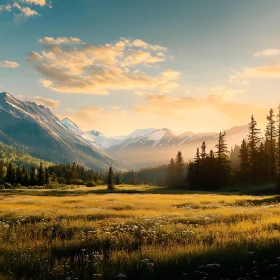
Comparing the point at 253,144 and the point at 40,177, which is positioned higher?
the point at 253,144

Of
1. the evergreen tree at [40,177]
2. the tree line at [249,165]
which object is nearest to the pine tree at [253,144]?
the tree line at [249,165]

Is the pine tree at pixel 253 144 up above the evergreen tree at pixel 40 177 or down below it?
above

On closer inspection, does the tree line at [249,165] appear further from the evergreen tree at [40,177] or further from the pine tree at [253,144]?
the evergreen tree at [40,177]

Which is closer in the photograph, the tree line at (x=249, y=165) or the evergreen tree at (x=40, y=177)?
the tree line at (x=249, y=165)

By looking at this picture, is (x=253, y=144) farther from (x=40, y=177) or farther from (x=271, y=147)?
(x=40, y=177)

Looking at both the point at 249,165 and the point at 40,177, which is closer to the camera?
the point at 249,165

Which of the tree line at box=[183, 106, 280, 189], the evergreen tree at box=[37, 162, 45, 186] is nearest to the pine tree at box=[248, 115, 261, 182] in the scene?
the tree line at box=[183, 106, 280, 189]

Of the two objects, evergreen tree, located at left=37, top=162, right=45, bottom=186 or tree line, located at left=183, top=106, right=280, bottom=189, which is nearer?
tree line, located at left=183, top=106, right=280, bottom=189

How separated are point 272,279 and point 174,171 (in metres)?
124

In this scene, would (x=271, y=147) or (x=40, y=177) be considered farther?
(x=40, y=177)

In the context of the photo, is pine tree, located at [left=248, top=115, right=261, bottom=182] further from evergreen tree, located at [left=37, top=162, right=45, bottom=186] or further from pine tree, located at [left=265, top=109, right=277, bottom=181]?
evergreen tree, located at [left=37, top=162, right=45, bottom=186]

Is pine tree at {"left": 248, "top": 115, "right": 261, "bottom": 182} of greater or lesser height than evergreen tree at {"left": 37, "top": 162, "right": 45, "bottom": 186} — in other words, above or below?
above

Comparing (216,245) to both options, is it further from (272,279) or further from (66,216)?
(66,216)

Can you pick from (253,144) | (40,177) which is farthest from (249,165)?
(40,177)
